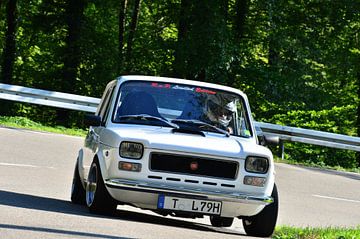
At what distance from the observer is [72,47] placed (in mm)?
38969

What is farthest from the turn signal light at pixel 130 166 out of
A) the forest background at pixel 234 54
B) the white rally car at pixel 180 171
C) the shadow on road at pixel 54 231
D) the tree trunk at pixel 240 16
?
the tree trunk at pixel 240 16

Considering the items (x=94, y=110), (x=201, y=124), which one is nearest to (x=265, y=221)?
(x=201, y=124)

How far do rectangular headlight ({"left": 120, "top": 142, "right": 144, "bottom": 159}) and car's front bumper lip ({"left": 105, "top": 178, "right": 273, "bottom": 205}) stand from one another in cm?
26

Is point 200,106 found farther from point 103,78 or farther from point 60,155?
point 103,78

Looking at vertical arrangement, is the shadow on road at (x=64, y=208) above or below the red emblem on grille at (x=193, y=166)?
below

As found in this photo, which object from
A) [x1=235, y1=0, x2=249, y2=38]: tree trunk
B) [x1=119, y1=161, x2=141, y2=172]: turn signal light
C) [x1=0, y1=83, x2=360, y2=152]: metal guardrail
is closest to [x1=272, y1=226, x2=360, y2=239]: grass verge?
[x1=119, y1=161, x2=141, y2=172]: turn signal light

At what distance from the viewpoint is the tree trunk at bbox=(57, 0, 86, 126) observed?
38.7 metres

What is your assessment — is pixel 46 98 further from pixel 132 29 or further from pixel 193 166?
pixel 132 29

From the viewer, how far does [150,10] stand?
48125 millimetres

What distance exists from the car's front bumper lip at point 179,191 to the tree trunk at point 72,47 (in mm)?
28491

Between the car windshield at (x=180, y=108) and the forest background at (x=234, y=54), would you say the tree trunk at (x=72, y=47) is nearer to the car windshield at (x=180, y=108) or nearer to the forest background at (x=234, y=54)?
the forest background at (x=234, y=54)

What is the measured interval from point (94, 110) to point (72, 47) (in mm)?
14979

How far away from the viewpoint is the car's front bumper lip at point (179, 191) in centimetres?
1027

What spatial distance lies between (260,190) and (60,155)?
830 centimetres
